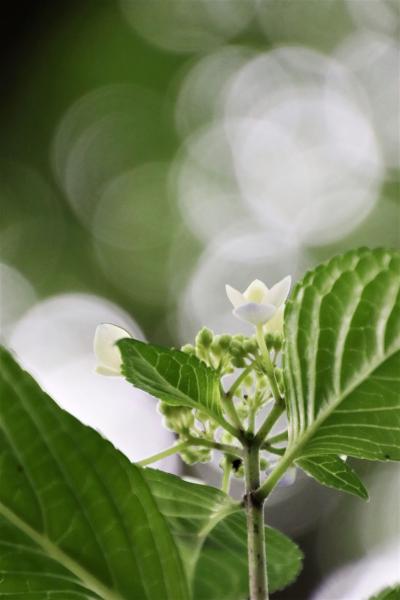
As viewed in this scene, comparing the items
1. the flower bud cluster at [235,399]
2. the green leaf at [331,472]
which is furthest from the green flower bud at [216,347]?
the green leaf at [331,472]

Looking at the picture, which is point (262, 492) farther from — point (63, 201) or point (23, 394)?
point (63, 201)

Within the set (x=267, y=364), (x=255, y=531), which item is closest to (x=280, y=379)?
(x=267, y=364)

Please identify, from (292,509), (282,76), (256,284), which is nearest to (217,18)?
(282,76)

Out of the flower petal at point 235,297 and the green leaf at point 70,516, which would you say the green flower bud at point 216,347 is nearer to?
the flower petal at point 235,297

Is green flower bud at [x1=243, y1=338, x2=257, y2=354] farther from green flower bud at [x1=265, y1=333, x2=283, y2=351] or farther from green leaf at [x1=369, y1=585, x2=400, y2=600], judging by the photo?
green leaf at [x1=369, y1=585, x2=400, y2=600]

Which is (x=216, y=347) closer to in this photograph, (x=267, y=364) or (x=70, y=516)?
(x=267, y=364)

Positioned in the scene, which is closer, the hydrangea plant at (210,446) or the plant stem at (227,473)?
the hydrangea plant at (210,446)

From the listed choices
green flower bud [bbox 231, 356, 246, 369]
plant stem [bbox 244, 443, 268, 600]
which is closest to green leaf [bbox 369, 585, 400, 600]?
plant stem [bbox 244, 443, 268, 600]
